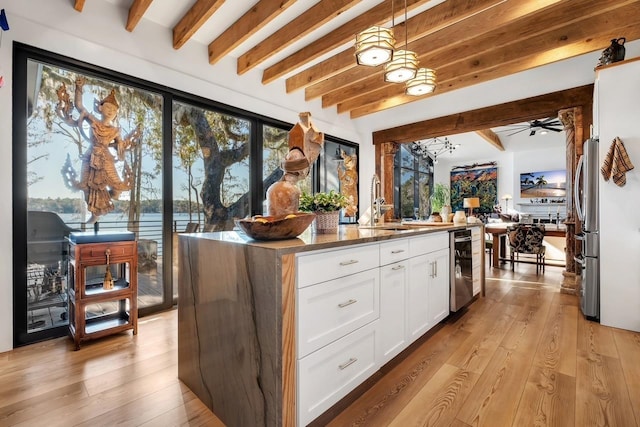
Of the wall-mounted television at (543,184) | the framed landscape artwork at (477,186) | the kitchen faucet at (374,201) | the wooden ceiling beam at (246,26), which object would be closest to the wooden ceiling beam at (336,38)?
the wooden ceiling beam at (246,26)

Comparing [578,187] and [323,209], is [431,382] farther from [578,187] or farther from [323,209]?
[578,187]

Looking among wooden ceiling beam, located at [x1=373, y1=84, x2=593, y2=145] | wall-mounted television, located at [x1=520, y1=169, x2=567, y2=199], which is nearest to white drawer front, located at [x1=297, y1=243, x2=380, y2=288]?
wooden ceiling beam, located at [x1=373, y1=84, x2=593, y2=145]

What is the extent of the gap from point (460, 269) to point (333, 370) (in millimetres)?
1873

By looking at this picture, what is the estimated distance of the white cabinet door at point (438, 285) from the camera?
2.33 m

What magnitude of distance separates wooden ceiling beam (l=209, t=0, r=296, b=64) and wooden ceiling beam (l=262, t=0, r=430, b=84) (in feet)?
2.43

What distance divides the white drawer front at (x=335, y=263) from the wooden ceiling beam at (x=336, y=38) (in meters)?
2.18

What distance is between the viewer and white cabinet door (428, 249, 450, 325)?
7.64 feet

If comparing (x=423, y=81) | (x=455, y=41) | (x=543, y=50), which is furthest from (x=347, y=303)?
(x=543, y=50)

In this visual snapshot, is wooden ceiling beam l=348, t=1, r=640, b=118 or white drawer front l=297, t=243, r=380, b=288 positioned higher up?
wooden ceiling beam l=348, t=1, r=640, b=118

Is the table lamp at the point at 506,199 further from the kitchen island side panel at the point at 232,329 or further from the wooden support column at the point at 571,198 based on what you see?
the kitchen island side panel at the point at 232,329

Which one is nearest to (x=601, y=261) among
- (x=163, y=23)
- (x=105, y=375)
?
(x=105, y=375)

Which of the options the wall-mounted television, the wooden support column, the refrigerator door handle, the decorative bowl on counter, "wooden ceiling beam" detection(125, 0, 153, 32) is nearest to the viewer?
the decorative bowl on counter

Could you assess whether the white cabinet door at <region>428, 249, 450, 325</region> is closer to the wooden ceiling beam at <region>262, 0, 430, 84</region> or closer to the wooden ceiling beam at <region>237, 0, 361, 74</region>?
the wooden ceiling beam at <region>262, 0, 430, 84</region>

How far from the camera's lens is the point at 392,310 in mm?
1813
